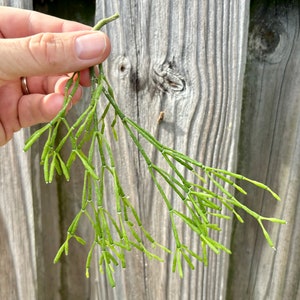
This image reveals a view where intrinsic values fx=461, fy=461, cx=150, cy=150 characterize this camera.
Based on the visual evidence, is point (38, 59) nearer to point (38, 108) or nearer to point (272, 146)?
point (38, 108)

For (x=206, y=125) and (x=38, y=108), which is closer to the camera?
(x=206, y=125)

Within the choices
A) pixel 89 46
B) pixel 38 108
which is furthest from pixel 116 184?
pixel 38 108

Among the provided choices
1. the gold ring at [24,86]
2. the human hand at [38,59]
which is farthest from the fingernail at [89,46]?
the gold ring at [24,86]

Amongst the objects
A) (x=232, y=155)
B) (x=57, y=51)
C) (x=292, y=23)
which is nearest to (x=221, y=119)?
(x=232, y=155)

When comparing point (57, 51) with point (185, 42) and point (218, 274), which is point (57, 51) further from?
point (218, 274)

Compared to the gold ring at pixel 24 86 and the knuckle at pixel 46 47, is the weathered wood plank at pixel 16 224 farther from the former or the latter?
the knuckle at pixel 46 47

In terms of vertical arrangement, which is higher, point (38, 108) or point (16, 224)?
point (38, 108)
